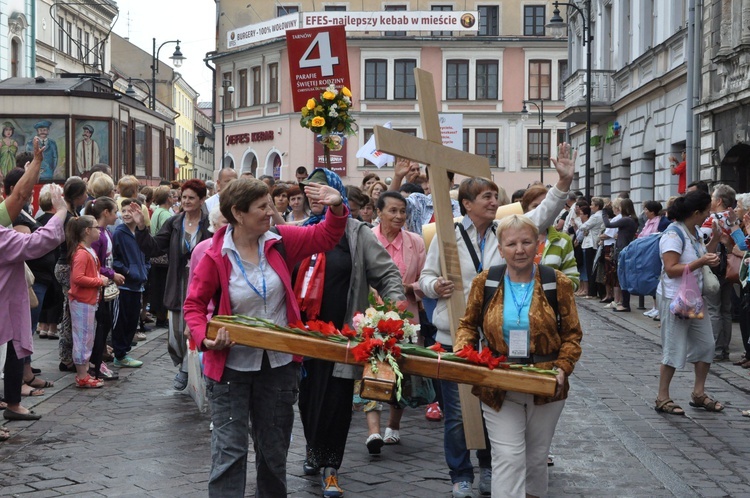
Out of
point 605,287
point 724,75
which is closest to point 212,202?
point 605,287

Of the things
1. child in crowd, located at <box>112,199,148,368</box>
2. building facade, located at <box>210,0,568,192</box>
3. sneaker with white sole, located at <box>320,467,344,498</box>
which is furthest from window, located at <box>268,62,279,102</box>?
sneaker with white sole, located at <box>320,467,344,498</box>

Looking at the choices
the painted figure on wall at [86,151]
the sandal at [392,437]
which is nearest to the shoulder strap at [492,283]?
the sandal at [392,437]

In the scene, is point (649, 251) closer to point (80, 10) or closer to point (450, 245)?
point (450, 245)

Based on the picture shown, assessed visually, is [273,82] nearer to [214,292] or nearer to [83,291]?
[83,291]

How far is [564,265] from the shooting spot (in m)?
7.09

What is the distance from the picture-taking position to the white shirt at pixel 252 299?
5.40 meters

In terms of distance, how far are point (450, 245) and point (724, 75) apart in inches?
671

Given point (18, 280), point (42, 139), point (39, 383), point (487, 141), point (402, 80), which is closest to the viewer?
point (18, 280)

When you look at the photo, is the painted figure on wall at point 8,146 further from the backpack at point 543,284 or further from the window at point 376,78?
the window at point 376,78

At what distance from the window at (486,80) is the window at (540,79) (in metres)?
1.89

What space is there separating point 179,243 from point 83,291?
1384 millimetres

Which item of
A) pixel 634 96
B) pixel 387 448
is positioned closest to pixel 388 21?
pixel 634 96

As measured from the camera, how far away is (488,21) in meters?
60.5

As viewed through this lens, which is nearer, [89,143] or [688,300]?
[688,300]
